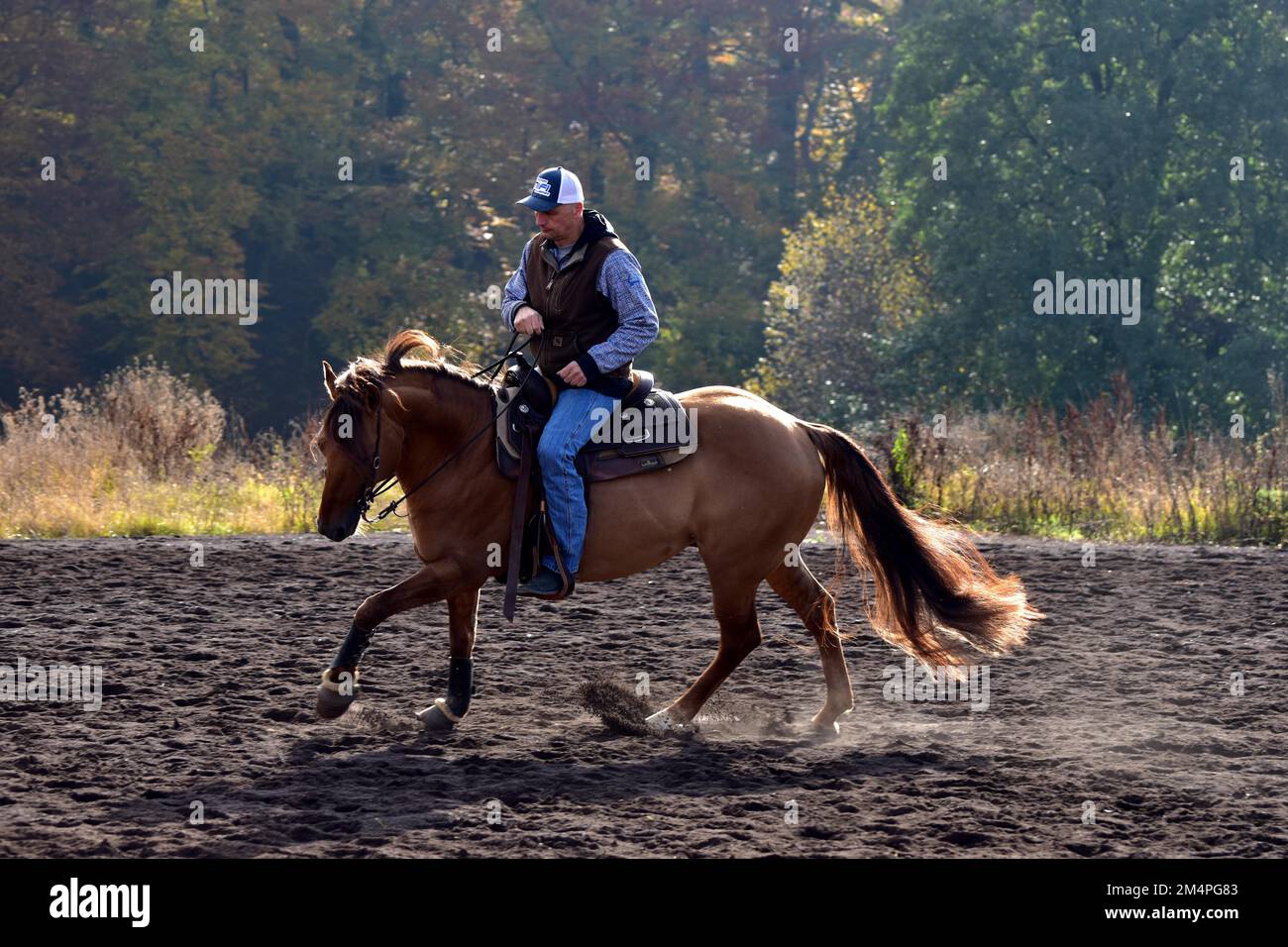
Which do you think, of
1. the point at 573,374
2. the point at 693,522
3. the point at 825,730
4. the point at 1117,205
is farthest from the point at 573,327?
the point at 1117,205

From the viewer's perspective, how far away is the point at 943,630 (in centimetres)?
819

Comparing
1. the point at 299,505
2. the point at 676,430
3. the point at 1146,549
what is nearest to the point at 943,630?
the point at 676,430

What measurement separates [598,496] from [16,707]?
3299 millimetres

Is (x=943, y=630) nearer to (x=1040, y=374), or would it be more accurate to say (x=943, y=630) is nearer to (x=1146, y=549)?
(x=1146, y=549)

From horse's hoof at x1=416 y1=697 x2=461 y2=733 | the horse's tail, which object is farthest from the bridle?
the horse's tail

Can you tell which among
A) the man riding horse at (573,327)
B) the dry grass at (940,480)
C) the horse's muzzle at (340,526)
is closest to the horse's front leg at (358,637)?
the horse's muzzle at (340,526)

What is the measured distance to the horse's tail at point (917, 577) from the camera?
8.06 meters

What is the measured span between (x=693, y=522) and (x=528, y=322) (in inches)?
53.0

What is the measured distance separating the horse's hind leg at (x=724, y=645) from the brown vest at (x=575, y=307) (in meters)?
1.27

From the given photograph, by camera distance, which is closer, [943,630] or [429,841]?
[429,841]

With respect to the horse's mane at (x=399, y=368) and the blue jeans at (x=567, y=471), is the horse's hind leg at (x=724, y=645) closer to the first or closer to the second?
the blue jeans at (x=567, y=471)

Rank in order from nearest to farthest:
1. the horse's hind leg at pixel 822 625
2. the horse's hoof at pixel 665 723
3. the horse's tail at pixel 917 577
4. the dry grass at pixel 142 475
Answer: the horse's hoof at pixel 665 723 < the horse's hind leg at pixel 822 625 < the horse's tail at pixel 917 577 < the dry grass at pixel 142 475

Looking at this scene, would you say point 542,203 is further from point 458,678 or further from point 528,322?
point 458,678
